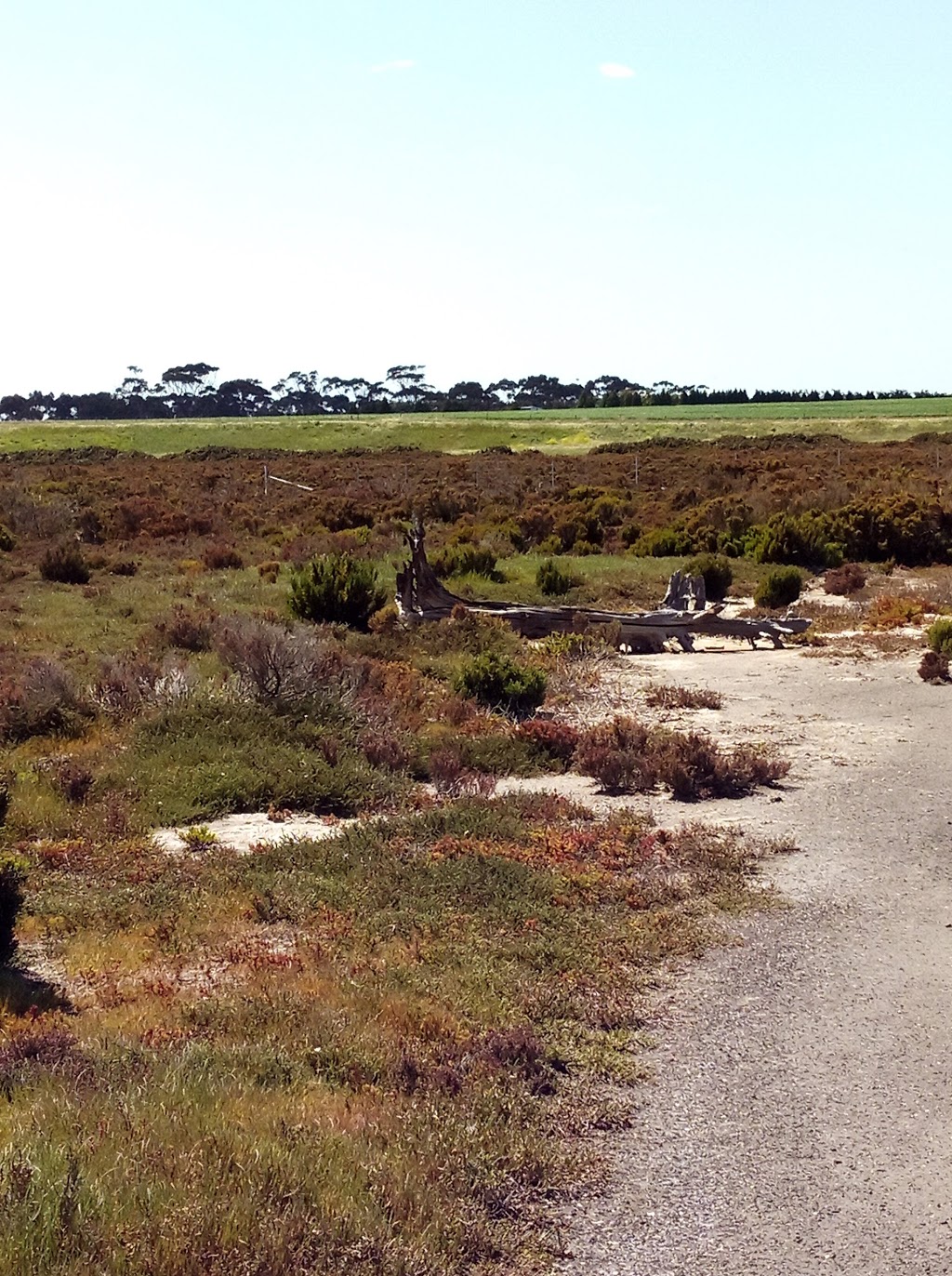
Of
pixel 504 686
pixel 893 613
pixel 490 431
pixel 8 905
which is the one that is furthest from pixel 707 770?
pixel 490 431

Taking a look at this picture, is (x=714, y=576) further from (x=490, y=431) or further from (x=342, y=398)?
(x=342, y=398)

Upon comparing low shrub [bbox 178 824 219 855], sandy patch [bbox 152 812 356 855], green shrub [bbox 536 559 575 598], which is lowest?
sandy patch [bbox 152 812 356 855]

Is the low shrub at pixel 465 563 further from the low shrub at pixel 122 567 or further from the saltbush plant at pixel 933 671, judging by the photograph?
the saltbush plant at pixel 933 671

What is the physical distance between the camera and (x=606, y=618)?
18328 mm

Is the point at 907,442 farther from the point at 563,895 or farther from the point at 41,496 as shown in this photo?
the point at 563,895

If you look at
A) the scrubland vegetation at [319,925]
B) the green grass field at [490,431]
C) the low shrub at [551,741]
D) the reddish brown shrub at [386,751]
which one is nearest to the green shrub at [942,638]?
the scrubland vegetation at [319,925]

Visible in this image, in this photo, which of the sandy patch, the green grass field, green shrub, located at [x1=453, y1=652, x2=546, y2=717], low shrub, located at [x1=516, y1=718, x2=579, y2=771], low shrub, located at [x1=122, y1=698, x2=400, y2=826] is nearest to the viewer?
the sandy patch

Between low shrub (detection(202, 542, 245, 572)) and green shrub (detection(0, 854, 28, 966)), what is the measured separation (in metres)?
18.0

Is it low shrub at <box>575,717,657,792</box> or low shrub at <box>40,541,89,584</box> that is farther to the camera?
low shrub at <box>40,541,89,584</box>

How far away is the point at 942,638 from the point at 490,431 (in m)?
69.5

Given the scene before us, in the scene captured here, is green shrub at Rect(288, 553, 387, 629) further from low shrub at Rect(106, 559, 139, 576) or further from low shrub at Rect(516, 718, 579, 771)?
low shrub at Rect(106, 559, 139, 576)

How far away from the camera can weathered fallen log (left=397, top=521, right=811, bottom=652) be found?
59.7 ft


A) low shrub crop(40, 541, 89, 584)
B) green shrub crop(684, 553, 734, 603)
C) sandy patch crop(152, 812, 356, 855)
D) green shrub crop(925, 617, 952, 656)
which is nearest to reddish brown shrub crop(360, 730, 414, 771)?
sandy patch crop(152, 812, 356, 855)

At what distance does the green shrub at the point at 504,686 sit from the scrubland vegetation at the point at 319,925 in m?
0.03
